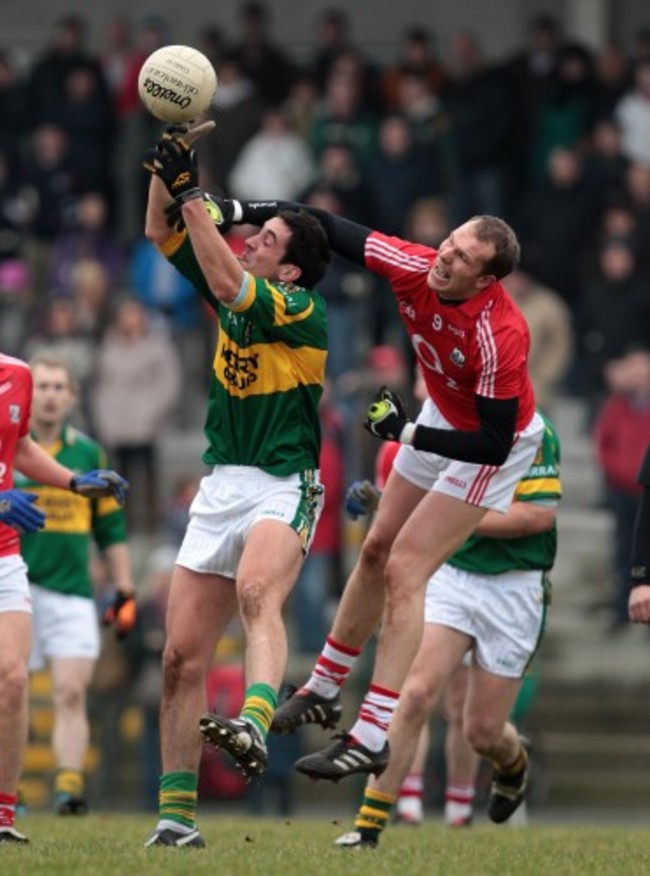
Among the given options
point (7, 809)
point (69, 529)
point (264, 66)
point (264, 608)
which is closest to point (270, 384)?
point (264, 608)

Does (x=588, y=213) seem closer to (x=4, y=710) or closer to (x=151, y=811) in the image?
(x=151, y=811)

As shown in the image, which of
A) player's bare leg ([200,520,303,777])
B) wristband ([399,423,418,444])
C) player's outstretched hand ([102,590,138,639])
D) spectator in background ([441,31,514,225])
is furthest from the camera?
spectator in background ([441,31,514,225])

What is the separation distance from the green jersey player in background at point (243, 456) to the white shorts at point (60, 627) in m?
3.66

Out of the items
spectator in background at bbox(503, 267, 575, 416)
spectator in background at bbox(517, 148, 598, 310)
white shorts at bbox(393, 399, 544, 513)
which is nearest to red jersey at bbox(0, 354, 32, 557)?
white shorts at bbox(393, 399, 544, 513)

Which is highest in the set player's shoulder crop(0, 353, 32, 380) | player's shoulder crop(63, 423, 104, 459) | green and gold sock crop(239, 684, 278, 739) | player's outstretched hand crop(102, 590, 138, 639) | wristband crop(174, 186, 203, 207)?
wristband crop(174, 186, 203, 207)

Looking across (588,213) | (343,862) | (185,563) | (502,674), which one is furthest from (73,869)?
(588,213)

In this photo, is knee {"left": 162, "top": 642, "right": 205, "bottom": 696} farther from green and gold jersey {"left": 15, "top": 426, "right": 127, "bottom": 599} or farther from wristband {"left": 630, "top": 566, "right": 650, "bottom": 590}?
green and gold jersey {"left": 15, "top": 426, "right": 127, "bottom": 599}

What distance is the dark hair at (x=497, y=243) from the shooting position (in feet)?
38.9

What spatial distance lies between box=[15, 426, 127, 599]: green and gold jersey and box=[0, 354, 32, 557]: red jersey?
3213 millimetres

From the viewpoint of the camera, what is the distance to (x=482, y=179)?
23.6 meters

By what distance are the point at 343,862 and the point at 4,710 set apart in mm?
1894

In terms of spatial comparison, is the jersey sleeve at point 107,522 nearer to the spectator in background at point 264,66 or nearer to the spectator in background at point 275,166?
the spectator in background at point 275,166

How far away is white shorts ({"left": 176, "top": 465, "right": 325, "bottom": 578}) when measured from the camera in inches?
466

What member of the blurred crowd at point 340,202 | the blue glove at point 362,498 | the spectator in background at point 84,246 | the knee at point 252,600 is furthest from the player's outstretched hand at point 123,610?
the spectator in background at point 84,246
